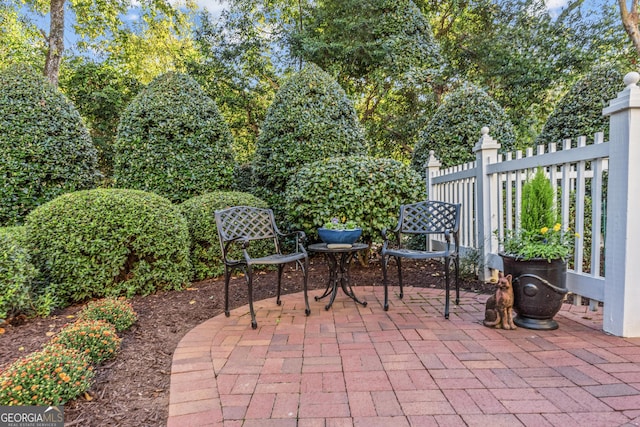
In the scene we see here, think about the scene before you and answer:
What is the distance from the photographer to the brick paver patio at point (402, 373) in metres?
1.45

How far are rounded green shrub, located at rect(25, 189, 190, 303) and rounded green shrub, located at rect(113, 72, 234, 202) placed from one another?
152cm

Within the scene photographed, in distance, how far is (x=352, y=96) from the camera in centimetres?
905

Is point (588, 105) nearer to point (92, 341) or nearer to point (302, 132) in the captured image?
point (302, 132)

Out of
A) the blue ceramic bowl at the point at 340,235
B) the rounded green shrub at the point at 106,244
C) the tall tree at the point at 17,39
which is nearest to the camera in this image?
the blue ceramic bowl at the point at 340,235

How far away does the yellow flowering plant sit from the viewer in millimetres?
2365

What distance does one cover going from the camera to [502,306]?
239 cm

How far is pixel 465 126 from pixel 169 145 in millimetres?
4383

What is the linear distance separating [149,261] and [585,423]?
11.6 ft

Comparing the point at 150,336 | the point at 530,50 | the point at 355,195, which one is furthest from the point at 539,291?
the point at 530,50

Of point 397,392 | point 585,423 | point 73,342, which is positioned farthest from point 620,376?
point 73,342

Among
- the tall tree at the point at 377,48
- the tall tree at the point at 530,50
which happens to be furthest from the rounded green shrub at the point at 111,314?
the tall tree at the point at 530,50

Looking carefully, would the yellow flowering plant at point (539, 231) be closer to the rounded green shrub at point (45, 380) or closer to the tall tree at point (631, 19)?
the rounded green shrub at point (45, 380)

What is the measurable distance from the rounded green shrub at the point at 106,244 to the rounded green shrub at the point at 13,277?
295 mm

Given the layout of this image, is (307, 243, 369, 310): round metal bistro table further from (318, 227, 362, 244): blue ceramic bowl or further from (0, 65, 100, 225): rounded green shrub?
(0, 65, 100, 225): rounded green shrub
